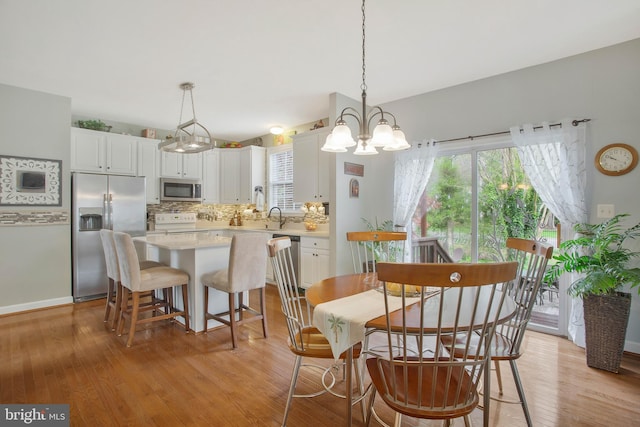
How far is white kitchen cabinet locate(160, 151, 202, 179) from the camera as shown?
5492mm

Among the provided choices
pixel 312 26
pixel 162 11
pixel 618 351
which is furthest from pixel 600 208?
pixel 162 11

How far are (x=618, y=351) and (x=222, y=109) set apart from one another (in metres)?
4.96

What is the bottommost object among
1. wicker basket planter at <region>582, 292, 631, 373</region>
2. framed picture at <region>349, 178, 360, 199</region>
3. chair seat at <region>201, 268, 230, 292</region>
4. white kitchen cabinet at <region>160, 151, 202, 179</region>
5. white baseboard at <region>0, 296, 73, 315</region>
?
white baseboard at <region>0, 296, 73, 315</region>

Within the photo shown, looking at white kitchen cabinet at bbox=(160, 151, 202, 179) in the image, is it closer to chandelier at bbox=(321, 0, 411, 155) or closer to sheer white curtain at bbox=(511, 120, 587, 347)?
chandelier at bbox=(321, 0, 411, 155)

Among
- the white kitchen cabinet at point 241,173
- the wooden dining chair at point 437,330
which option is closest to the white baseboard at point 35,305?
the white kitchen cabinet at point 241,173

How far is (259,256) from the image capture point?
3.08 m

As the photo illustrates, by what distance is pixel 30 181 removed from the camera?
12.9ft

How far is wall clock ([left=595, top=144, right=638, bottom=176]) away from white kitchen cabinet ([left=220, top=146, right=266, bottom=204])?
4722 mm

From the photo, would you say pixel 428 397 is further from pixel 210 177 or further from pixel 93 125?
pixel 210 177

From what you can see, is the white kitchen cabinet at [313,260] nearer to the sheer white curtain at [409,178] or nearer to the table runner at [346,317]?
the sheer white curtain at [409,178]

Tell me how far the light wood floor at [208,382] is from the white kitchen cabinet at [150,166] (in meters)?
2.55

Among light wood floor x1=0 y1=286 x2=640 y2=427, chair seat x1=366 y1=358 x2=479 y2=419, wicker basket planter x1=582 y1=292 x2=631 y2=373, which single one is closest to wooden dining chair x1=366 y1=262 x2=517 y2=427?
chair seat x1=366 y1=358 x2=479 y2=419

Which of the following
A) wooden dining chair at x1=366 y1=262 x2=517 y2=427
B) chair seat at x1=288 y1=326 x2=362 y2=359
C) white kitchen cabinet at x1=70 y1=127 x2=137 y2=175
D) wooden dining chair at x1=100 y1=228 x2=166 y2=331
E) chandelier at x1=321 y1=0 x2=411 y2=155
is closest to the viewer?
wooden dining chair at x1=366 y1=262 x2=517 y2=427

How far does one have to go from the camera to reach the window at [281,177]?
18.5ft
